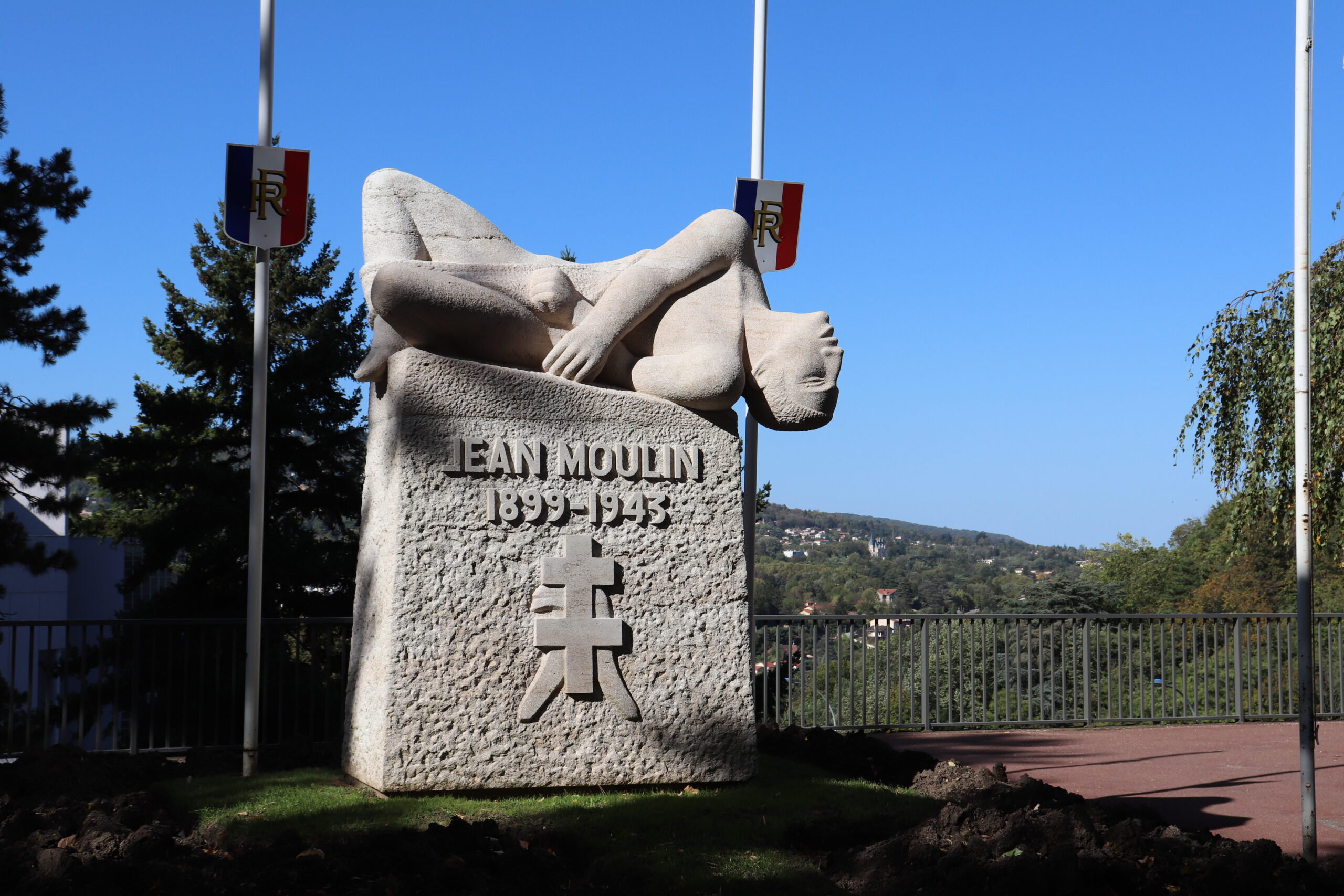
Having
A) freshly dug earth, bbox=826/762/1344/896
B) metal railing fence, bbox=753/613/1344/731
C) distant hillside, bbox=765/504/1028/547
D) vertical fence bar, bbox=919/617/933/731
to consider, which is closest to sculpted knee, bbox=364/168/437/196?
freshly dug earth, bbox=826/762/1344/896

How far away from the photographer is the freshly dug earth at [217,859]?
381 centimetres

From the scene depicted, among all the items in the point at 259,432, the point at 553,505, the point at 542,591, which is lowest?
the point at 542,591

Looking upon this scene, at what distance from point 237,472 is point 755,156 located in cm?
817

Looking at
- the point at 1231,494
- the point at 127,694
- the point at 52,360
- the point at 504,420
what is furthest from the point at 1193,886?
the point at 127,694

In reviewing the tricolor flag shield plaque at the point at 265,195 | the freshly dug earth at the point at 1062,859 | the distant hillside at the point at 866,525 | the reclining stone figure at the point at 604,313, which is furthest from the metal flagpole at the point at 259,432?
the distant hillside at the point at 866,525

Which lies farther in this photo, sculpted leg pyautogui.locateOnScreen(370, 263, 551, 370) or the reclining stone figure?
the reclining stone figure

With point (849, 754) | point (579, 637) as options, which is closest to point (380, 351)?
point (579, 637)

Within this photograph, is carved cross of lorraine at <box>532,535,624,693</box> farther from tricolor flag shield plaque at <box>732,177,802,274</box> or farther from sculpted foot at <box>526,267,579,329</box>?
tricolor flag shield plaque at <box>732,177,802,274</box>

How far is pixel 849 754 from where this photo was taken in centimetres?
692

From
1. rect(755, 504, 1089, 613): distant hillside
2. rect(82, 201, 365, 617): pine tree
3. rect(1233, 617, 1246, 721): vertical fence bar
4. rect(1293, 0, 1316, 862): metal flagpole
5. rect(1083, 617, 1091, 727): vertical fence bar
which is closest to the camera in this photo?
rect(1293, 0, 1316, 862): metal flagpole

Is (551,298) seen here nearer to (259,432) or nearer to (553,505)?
(553,505)

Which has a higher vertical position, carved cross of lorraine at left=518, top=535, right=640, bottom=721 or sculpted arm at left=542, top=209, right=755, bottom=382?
sculpted arm at left=542, top=209, right=755, bottom=382

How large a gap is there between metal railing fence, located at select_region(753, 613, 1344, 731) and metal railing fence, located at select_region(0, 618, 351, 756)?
13.1 feet

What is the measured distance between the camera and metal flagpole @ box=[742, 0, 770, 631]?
26.3 feet
